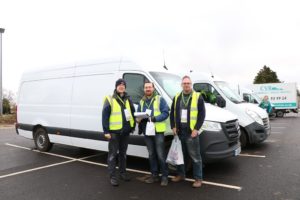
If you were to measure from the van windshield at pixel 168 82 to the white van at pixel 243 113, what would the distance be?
6.51ft

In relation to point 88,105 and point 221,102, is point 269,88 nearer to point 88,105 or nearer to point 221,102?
point 221,102

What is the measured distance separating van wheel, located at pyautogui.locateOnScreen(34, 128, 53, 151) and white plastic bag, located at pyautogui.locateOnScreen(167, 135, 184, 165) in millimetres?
4406

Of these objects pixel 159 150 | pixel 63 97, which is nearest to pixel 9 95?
pixel 63 97

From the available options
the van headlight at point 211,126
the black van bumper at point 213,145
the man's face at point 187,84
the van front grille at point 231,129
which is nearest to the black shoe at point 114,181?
the black van bumper at point 213,145

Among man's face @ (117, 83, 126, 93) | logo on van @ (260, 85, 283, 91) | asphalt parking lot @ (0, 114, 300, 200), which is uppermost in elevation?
logo on van @ (260, 85, 283, 91)

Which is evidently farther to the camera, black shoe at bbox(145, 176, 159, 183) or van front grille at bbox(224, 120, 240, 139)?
van front grille at bbox(224, 120, 240, 139)

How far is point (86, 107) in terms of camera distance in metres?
6.56

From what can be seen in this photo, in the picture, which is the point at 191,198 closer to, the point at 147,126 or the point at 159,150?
the point at 159,150

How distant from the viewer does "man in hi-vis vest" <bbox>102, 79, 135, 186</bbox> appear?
15.9ft

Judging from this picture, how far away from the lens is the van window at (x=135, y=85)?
5.64m

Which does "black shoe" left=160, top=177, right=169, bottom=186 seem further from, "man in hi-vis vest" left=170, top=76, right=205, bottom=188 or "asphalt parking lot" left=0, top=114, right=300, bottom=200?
"man in hi-vis vest" left=170, top=76, right=205, bottom=188

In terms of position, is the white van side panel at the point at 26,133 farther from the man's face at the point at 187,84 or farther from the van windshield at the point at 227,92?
the van windshield at the point at 227,92

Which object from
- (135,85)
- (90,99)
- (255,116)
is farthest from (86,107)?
(255,116)

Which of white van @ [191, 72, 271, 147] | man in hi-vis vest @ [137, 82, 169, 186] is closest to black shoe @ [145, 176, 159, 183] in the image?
man in hi-vis vest @ [137, 82, 169, 186]
